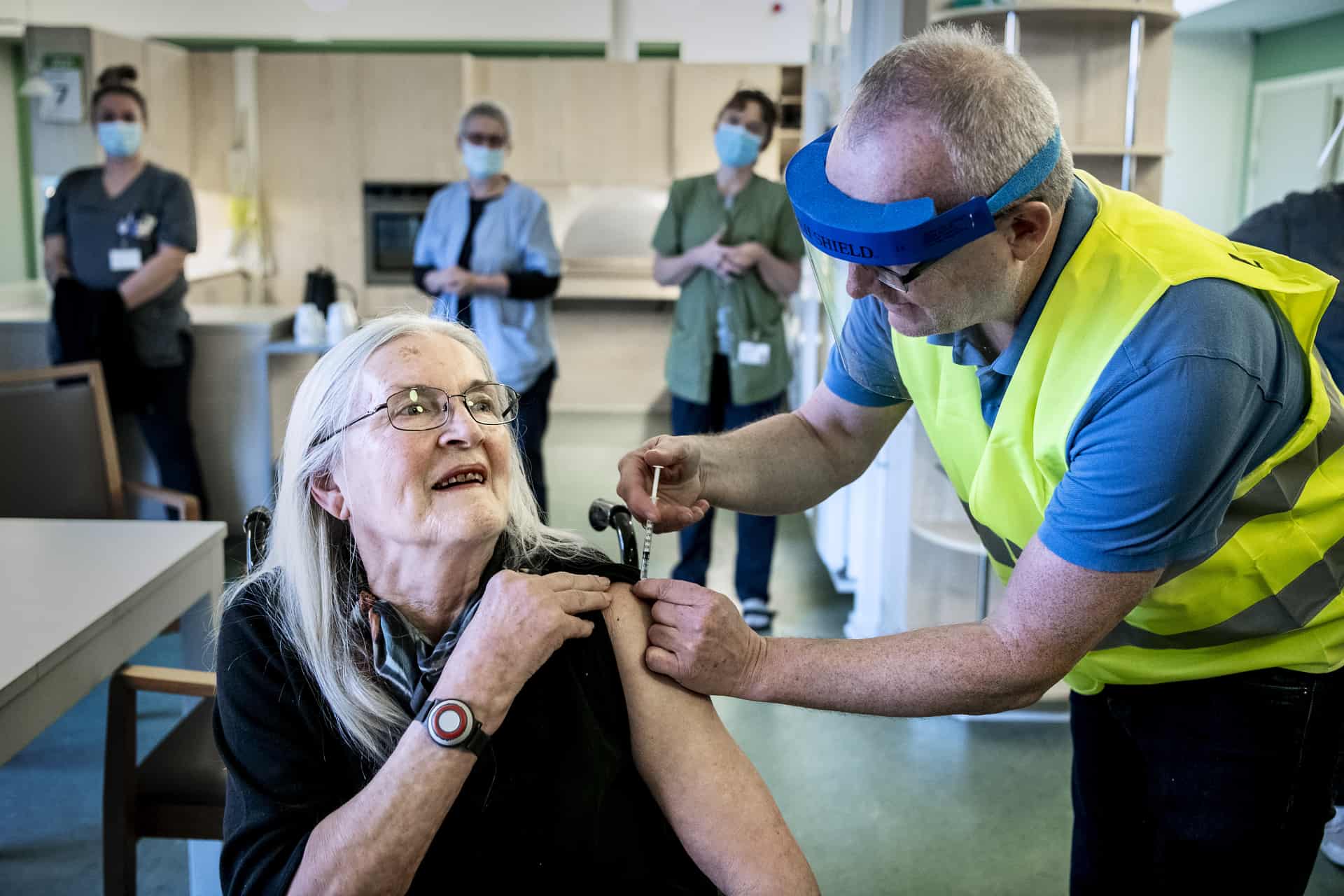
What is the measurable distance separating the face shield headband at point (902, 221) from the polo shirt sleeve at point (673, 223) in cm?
266

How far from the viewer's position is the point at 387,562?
1387mm

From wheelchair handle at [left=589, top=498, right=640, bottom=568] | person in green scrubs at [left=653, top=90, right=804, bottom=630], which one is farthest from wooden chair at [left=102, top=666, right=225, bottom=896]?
person in green scrubs at [left=653, top=90, right=804, bottom=630]

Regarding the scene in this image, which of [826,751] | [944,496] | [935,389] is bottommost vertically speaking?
[826,751]

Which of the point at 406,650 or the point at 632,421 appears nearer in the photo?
the point at 406,650

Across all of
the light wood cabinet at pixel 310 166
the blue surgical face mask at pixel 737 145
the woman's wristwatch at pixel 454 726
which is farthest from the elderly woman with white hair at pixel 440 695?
the light wood cabinet at pixel 310 166

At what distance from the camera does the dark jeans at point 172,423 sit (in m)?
4.00

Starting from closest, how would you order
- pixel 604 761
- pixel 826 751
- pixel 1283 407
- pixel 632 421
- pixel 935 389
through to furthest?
pixel 1283 407, pixel 604 761, pixel 935 389, pixel 826 751, pixel 632 421

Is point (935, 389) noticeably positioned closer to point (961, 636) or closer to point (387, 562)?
point (961, 636)

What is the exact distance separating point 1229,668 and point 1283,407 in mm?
354

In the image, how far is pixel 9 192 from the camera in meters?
7.23

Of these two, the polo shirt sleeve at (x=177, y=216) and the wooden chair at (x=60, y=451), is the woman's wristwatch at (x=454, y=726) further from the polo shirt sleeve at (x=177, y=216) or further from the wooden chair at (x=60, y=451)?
the polo shirt sleeve at (x=177, y=216)

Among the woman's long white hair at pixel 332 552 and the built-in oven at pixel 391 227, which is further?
the built-in oven at pixel 391 227

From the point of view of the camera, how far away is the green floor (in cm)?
233

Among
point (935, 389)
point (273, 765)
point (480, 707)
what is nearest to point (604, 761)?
point (480, 707)
